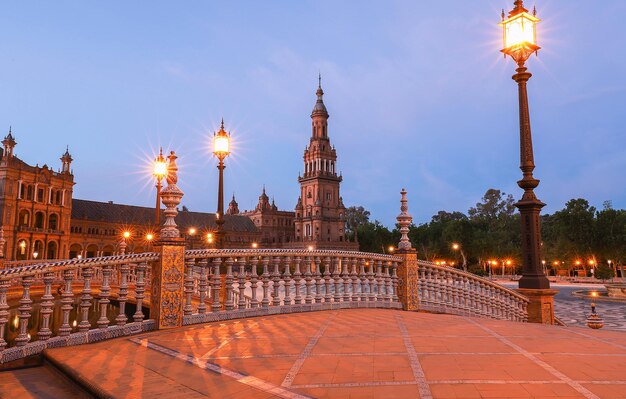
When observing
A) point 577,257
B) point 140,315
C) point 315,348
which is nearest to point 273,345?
point 315,348

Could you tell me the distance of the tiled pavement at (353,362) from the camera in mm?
3918

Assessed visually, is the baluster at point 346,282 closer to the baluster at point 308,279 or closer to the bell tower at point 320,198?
the baluster at point 308,279

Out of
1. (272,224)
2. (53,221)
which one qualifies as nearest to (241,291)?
(53,221)

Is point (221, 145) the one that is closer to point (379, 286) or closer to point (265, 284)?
point (265, 284)

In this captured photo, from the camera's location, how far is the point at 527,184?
11.8 metres

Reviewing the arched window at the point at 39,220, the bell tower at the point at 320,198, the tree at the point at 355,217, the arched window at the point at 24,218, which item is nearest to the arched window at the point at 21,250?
the arched window at the point at 24,218

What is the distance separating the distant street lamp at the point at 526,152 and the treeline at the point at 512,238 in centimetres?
4922

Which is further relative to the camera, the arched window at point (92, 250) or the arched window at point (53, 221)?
the arched window at point (92, 250)

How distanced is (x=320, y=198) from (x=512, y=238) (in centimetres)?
4430

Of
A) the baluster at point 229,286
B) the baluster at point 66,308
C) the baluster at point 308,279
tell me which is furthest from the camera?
the baluster at point 308,279

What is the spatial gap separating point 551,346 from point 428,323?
2.49 metres

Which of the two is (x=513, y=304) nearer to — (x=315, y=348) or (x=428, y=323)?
(x=428, y=323)

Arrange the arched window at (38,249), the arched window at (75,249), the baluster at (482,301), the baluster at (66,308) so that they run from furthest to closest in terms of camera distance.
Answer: the arched window at (75,249) < the arched window at (38,249) < the baluster at (482,301) < the baluster at (66,308)

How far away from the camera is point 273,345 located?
5875mm
